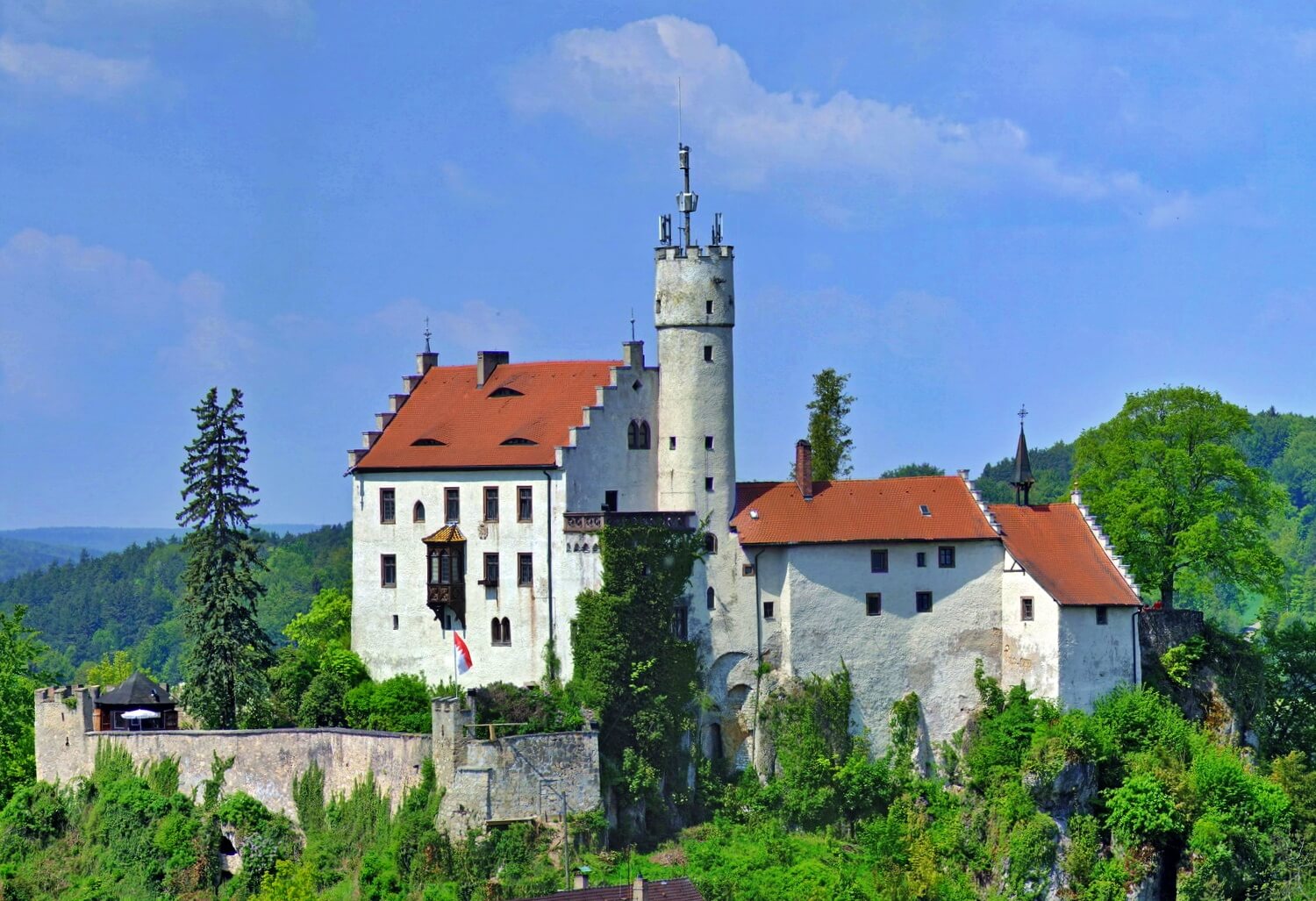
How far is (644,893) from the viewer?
178ft

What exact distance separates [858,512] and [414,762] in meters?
16.0

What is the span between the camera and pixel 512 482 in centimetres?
6644

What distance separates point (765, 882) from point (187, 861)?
15.9 m

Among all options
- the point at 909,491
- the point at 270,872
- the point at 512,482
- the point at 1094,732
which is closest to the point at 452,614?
the point at 512,482

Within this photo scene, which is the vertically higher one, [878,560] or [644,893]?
[878,560]

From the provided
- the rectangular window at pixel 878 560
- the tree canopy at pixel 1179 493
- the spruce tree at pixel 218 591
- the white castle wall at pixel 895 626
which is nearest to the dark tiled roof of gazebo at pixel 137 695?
the spruce tree at pixel 218 591

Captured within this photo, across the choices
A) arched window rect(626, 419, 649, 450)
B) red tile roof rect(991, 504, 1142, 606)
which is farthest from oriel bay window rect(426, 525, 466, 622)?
red tile roof rect(991, 504, 1142, 606)

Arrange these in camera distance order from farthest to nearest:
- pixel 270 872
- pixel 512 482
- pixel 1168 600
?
pixel 1168 600 → pixel 512 482 → pixel 270 872

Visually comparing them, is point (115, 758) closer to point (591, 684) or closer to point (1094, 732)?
point (591, 684)

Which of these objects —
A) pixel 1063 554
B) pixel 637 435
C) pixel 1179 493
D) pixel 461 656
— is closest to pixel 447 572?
pixel 461 656

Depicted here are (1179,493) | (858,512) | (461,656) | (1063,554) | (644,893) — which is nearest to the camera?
(644,893)

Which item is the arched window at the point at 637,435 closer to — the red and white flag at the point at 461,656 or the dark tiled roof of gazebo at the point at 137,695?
the red and white flag at the point at 461,656

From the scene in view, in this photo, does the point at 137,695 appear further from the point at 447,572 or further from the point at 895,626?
the point at 895,626

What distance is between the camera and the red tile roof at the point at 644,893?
54.4m
